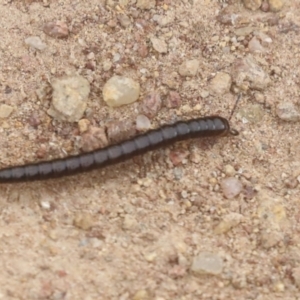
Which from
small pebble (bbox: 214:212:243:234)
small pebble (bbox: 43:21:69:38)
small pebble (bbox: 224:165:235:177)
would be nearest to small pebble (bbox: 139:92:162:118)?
small pebble (bbox: 224:165:235:177)

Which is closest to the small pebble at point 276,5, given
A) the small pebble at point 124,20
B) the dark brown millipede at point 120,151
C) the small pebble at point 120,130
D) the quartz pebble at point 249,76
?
the quartz pebble at point 249,76

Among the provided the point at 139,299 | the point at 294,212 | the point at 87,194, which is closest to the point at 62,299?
the point at 139,299

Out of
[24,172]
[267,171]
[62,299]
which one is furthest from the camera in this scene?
[267,171]

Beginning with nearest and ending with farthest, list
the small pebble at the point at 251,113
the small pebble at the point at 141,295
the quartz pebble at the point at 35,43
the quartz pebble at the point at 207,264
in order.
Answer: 1. the small pebble at the point at 141,295
2. the quartz pebble at the point at 207,264
3. the quartz pebble at the point at 35,43
4. the small pebble at the point at 251,113

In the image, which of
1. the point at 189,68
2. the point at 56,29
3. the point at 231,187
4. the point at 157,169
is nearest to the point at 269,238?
the point at 231,187

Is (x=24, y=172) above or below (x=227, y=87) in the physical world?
below

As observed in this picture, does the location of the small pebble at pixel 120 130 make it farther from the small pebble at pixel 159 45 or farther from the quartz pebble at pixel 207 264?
the quartz pebble at pixel 207 264

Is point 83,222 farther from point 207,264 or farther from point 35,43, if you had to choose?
point 35,43

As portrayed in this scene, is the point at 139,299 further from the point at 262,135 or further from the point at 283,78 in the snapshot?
the point at 283,78
